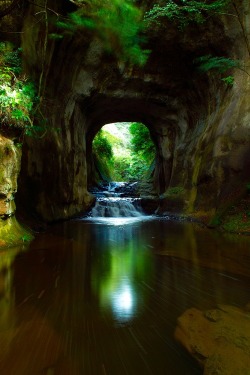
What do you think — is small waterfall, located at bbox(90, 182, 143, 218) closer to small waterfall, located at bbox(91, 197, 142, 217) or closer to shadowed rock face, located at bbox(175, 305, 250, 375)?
small waterfall, located at bbox(91, 197, 142, 217)

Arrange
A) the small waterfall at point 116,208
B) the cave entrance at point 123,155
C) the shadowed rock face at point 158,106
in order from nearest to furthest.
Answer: the shadowed rock face at point 158,106
the small waterfall at point 116,208
the cave entrance at point 123,155

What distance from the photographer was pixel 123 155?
38406 mm

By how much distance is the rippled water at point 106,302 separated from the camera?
180 centimetres

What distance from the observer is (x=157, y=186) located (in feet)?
65.1

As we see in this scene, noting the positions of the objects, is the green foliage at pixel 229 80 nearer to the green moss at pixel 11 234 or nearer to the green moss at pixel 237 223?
the green moss at pixel 237 223

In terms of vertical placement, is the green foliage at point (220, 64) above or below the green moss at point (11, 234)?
above

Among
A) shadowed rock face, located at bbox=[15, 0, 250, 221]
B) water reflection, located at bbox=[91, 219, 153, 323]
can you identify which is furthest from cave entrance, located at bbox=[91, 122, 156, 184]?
water reflection, located at bbox=[91, 219, 153, 323]

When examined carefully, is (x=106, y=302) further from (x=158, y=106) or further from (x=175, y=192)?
(x=158, y=106)

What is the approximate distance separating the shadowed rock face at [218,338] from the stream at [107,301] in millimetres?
83

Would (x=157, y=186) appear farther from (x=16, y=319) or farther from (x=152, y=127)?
(x=16, y=319)

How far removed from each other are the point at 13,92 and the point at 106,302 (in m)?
5.06

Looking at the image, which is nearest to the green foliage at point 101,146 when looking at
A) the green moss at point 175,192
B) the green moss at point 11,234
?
the green moss at point 175,192

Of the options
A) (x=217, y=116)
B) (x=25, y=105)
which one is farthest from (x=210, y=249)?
(x=217, y=116)

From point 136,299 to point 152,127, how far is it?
1706cm
